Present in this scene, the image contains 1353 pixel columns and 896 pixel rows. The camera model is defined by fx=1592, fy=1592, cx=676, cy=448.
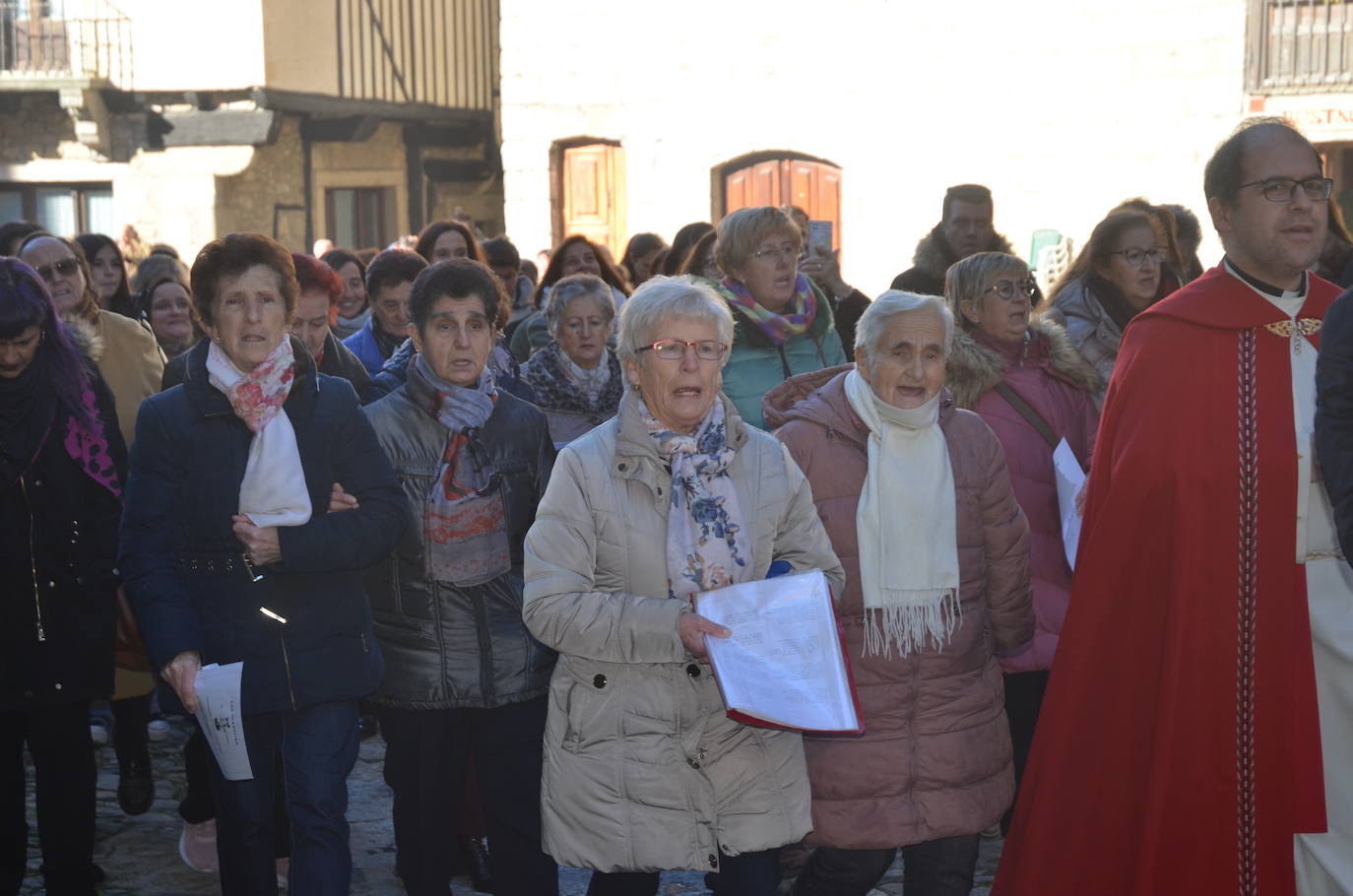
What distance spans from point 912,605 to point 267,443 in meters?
1.54

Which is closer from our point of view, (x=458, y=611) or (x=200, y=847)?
(x=458, y=611)

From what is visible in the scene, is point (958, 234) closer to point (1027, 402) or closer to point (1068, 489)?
point (1027, 402)

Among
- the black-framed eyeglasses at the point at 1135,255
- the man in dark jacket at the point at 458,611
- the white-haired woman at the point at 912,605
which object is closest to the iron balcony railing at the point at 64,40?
the black-framed eyeglasses at the point at 1135,255

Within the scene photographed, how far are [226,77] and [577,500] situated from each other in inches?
616

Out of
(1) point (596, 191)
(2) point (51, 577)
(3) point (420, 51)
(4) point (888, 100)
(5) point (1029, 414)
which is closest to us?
(2) point (51, 577)

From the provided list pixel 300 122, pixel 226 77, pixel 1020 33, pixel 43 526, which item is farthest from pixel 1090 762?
pixel 300 122

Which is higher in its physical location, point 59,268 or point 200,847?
point 59,268

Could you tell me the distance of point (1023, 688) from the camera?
4652 millimetres

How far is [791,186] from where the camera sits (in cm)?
1805

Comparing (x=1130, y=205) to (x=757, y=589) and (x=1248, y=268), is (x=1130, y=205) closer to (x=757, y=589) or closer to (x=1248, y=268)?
(x=1248, y=268)

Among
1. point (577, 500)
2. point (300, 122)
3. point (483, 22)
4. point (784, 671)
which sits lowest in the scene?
point (784, 671)

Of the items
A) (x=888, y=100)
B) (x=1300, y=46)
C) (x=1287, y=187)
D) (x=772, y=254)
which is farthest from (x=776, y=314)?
(x=1300, y=46)

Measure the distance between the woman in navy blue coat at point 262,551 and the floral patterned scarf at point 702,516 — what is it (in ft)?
2.67

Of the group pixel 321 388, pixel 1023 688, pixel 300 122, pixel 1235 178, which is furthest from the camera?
pixel 300 122
